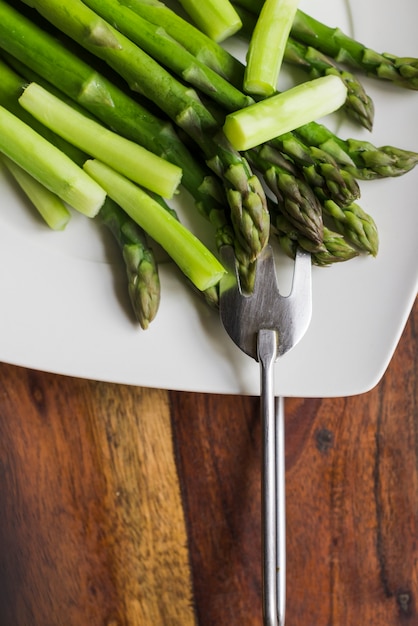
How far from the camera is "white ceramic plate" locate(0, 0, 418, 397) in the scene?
4.66 feet

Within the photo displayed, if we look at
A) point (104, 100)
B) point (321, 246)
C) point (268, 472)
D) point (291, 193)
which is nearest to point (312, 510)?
point (268, 472)

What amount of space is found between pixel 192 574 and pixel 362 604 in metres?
0.40

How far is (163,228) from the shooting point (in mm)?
1377

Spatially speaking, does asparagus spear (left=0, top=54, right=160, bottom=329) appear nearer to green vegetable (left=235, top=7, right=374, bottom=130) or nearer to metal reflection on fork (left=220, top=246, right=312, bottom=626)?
metal reflection on fork (left=220, top=246, right=312, bottom=626)

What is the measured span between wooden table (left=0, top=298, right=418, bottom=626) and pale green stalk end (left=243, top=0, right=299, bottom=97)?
0.69m

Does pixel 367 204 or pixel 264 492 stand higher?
pixel 367 204

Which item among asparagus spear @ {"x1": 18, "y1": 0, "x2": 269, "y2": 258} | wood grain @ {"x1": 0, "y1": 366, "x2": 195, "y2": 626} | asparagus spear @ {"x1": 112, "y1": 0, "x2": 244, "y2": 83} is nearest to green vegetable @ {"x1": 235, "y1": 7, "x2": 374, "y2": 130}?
asparagus spear @ {"x1": 112, "y1": 0, "x2": 244, "y2": 83}

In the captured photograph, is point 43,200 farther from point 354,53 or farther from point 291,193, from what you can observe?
point 354,53

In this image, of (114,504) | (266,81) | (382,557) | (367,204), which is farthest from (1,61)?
(382,557)

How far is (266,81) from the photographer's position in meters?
1.35

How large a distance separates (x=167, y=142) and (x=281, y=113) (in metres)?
0.24

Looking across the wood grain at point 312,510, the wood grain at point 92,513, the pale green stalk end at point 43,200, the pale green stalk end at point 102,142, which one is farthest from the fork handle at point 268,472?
the pale green stalk end at point 43,200

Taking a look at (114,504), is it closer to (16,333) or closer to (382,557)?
(16,333)

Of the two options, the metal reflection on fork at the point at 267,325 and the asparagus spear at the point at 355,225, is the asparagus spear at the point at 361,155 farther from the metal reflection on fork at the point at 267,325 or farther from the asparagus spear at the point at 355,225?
the metal reflection on fork at the point at 267,325
